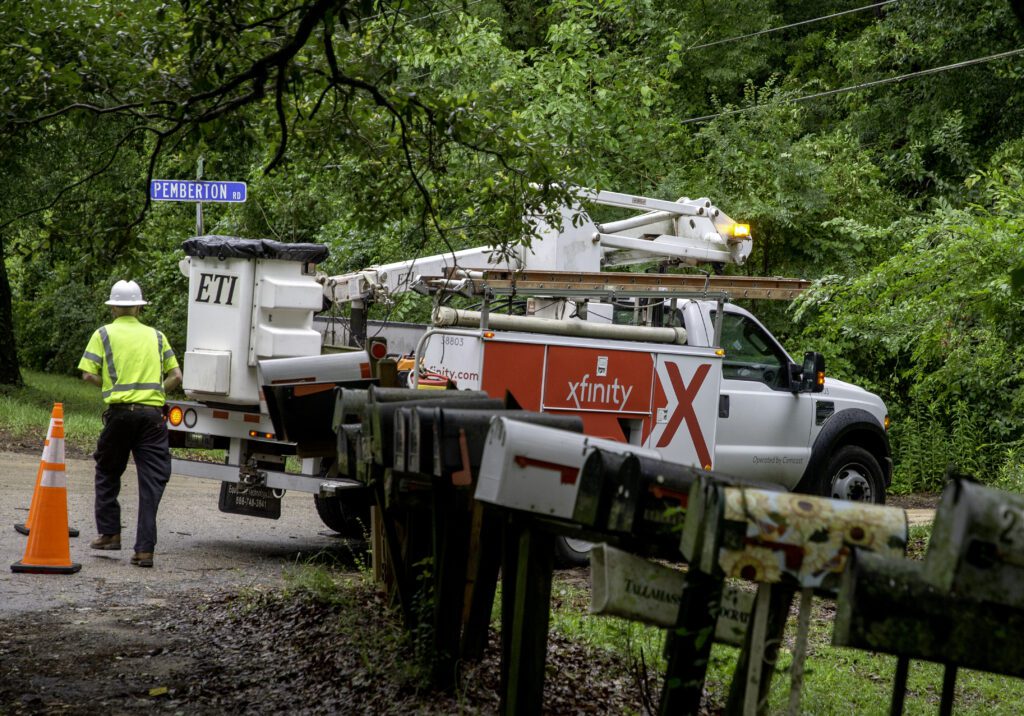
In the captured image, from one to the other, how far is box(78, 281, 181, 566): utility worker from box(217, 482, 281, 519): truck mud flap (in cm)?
71

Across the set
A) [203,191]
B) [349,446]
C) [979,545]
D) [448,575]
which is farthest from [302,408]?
[203,191]

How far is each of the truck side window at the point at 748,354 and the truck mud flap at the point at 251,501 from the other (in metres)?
4.07

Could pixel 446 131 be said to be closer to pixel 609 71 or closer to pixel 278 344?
pixel 278 344

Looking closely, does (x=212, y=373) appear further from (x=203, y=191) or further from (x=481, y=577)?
(x=481, y=577)

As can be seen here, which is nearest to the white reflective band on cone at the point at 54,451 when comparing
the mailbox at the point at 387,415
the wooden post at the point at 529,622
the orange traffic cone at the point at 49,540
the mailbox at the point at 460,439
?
the orange traffic cone at the point at 49,540

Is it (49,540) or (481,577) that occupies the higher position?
(481,577)

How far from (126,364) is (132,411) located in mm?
334

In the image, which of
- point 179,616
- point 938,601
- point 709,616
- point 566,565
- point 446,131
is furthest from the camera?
point 566,565

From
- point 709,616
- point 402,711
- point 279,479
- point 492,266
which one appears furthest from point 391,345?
point 709,616

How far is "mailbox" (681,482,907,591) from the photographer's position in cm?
312

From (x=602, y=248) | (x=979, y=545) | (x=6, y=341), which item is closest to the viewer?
(x=979, y=545)

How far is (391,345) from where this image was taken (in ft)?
36.6

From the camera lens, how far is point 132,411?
9.27 m

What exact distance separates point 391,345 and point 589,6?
8.44 meters
